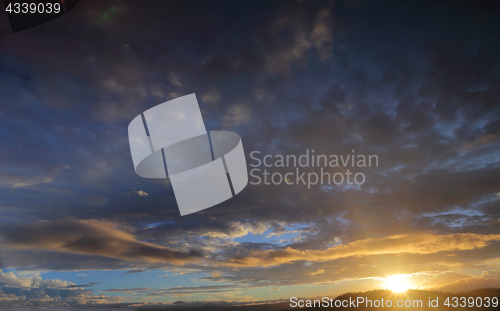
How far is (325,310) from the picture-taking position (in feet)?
279

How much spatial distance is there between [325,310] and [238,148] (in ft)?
215

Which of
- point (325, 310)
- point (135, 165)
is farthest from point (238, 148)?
point (325, 310)

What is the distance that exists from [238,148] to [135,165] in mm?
14835

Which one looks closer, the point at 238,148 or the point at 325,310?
the point at 238,148

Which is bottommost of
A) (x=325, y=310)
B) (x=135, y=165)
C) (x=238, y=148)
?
(x=325, y=310)

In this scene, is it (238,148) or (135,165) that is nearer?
(135,165)

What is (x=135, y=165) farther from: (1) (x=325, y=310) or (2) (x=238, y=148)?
(1) (x=325, y=310)

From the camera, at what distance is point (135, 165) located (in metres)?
41.2

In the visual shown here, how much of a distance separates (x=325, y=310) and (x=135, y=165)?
2844 inches

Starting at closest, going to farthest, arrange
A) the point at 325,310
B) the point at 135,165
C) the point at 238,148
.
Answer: the point at 135,165, the point at 238,148, the point at 325,310

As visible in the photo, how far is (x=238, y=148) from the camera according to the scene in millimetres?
44312

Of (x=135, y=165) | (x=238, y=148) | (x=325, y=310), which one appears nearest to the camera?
(x=135, y=165)

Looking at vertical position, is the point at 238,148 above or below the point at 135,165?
above
